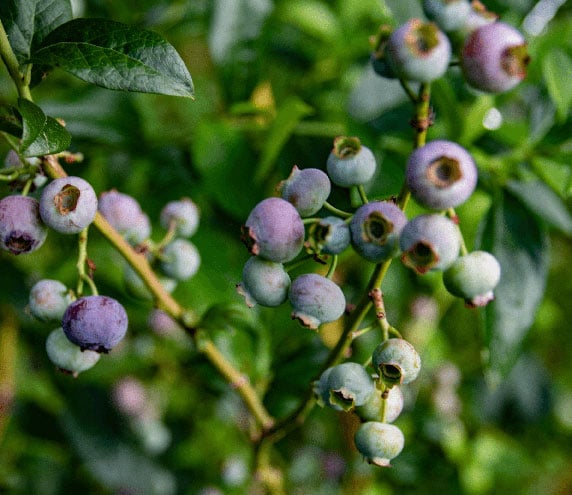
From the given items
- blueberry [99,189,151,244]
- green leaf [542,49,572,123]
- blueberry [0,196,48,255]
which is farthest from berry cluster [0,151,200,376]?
green leaf [542,49,572,123]

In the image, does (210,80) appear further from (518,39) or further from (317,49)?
(518,39)

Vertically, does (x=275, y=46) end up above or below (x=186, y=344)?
above

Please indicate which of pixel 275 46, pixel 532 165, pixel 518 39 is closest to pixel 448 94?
pixel 532 165

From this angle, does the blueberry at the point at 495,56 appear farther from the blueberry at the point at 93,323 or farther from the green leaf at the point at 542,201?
the green leaf at the point at 542,201

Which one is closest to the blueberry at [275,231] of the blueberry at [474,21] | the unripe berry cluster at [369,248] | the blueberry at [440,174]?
the unripe berry cluster at [369,248]

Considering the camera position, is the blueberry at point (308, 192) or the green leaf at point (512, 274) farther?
the green leaf at point (512, 274)
